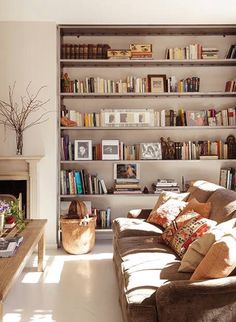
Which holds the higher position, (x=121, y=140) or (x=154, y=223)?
(x=121, y=140)

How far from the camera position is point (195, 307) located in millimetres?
2029

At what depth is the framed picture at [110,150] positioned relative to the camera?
5.11m

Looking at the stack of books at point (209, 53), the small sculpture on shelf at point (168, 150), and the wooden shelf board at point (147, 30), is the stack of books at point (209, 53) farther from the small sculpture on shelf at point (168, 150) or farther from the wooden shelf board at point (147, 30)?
the small sculpture on shelf at point (168, 150)

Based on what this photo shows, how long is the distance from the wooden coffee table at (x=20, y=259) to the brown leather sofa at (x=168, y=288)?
0.68 metres

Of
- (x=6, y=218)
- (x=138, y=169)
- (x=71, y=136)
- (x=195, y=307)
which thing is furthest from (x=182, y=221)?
(x=71, y=136)

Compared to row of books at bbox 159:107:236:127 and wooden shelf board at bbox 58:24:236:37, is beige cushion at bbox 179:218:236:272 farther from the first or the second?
wooden shelf board at bbox 58:24:236:37

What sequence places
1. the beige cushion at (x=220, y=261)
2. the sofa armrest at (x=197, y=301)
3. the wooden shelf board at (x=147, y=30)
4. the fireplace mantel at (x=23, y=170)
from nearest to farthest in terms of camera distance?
the sofa armrest at (x=197, y=301) → the beige cushion at (x=220, y=261) → the fireplace mantel at (x=23, y=170) → the wooden shelf board at (x=147, y=30)

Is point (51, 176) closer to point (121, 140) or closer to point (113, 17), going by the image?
point (121, 140)

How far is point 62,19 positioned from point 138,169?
206 cm

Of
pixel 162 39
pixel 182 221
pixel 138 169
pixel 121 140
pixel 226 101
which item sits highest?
pixel 162 39

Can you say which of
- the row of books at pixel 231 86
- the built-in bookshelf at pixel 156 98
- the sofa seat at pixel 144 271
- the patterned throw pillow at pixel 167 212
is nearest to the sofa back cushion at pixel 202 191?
the patterned throw pillow at pixel 167 212

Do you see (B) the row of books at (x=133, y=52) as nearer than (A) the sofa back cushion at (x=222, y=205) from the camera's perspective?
No

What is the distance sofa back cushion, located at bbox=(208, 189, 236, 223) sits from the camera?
3000 millimetres

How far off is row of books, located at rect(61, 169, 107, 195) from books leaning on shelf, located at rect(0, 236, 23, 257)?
6.05 ft
